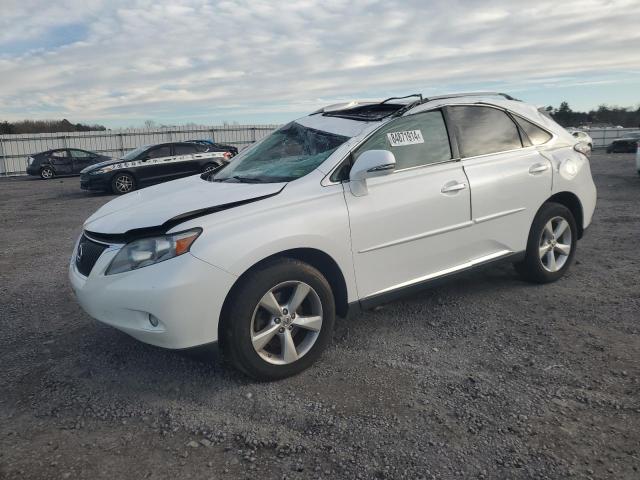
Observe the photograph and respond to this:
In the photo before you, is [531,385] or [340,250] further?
[340,250]

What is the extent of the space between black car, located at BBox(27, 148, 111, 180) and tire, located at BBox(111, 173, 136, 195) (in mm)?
8559

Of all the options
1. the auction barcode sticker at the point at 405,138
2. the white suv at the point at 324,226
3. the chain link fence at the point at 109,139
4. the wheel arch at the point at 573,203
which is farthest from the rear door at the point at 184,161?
the auction barcode sticker at the point at 405,138

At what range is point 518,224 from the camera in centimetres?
438

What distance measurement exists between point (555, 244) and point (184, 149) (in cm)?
1254

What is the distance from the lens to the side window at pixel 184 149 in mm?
15155

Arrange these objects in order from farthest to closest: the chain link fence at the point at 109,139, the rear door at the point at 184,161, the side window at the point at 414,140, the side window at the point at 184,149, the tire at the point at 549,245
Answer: the chain link fence at the point at 109,139
the side window at the point at 184,149
the rear door at the point at 184,161
the tire at the point at 549,245
the side window at the point at 414,140

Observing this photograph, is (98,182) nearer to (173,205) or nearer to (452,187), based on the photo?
(173,205)

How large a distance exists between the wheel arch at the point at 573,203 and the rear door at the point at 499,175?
0.28m

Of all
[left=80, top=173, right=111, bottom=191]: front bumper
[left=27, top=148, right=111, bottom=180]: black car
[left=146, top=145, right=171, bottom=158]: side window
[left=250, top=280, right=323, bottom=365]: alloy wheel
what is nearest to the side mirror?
[left=250, top=280, right=323, bottom=365]: alloy wheel

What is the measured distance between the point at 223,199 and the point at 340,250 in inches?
31.9

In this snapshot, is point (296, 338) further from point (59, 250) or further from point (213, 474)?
point (59, 250)

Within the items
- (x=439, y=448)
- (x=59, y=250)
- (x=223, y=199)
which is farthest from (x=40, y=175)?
(x=439, y=448)

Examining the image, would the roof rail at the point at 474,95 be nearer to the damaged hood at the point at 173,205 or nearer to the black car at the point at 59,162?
the damaged hood at the point at 173,205

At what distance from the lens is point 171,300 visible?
2820 mm
